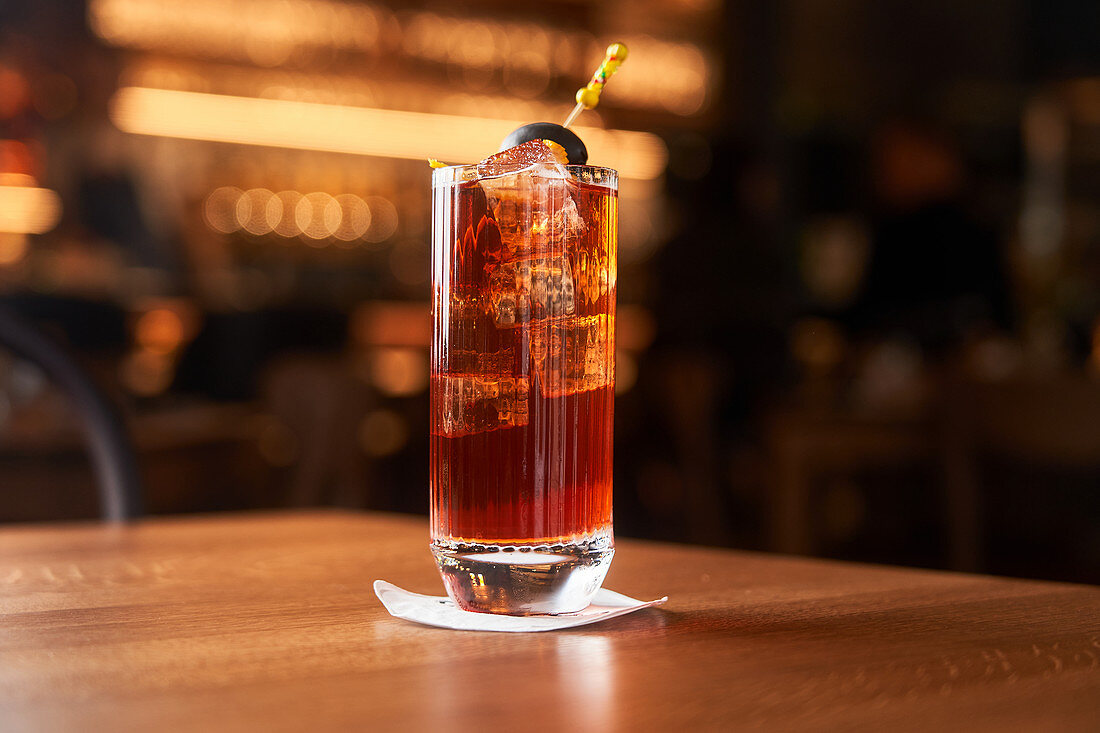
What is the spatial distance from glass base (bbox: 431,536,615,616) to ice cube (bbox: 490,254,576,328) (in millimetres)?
109

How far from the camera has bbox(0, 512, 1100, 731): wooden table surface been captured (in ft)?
1.32

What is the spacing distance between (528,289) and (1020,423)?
1.96m

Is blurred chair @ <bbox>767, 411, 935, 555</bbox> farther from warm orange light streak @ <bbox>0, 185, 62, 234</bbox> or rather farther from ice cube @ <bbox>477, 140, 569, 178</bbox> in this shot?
warm orange light streak @ <bbox>0, 185, 62, 234</bbox>

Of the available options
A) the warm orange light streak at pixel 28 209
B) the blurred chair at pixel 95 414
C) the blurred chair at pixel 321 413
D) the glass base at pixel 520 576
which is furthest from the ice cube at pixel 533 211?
the warm orange light streak at pixel 28 209

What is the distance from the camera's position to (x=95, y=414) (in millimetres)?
1154

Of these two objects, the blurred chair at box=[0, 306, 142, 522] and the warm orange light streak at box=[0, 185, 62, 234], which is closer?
the blurred chair at box=[0, 306, 142, 522]

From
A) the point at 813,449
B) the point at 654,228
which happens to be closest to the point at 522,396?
the point at 813,449

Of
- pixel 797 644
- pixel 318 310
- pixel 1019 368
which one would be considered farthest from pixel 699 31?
pixel 797 644

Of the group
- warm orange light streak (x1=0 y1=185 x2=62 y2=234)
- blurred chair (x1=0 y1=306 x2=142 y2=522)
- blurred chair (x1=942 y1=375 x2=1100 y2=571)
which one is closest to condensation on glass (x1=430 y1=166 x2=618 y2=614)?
blurred chair (x1=0 y1=306 x2=142 y2=522)

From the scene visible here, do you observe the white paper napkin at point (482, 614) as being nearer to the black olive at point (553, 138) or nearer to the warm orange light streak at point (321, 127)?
the black olive at point (553, 138)

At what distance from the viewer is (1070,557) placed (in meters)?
3.91

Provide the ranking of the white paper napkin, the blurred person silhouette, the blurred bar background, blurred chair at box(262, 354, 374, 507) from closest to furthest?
the white paper napkin
blurred chair at box(262, 354, 374, 507)
the blurred bar background
the blurred person silhouette

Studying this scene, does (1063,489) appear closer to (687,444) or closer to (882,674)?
(687,444)

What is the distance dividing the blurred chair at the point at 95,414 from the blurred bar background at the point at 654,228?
1669 mm
